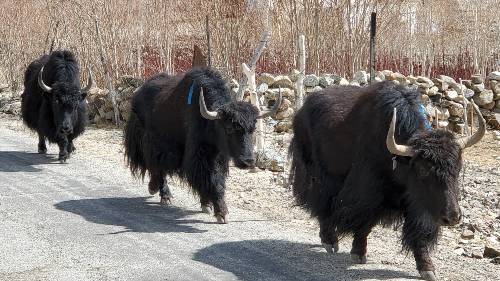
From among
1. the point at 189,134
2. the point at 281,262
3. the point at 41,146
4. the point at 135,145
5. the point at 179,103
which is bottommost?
the point at 281,262

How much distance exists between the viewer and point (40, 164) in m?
11.2

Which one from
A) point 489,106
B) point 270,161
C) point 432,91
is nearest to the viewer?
point 270,161

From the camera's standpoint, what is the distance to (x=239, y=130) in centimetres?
736

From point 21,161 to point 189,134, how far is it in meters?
4.54

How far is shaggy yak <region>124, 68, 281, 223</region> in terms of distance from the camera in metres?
7.45

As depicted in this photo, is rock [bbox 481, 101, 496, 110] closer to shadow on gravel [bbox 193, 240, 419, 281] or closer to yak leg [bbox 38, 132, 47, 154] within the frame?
yak leg [bbox 38, 132, 47, 154]

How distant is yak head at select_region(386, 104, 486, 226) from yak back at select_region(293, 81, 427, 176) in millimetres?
289

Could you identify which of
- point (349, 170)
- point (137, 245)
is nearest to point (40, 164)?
point (137, 245)

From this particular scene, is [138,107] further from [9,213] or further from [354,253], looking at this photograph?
[354,253]

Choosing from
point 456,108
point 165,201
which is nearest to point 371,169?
point 165,201

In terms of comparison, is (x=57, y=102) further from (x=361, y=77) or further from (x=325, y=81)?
(x=361, y=77)

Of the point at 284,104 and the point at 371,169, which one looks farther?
the point at 284,104

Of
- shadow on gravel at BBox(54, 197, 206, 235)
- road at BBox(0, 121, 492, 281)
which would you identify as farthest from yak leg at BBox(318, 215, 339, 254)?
shadow on gravel at BBox(54, 197, 206, 235)

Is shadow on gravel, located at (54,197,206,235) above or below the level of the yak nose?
below
